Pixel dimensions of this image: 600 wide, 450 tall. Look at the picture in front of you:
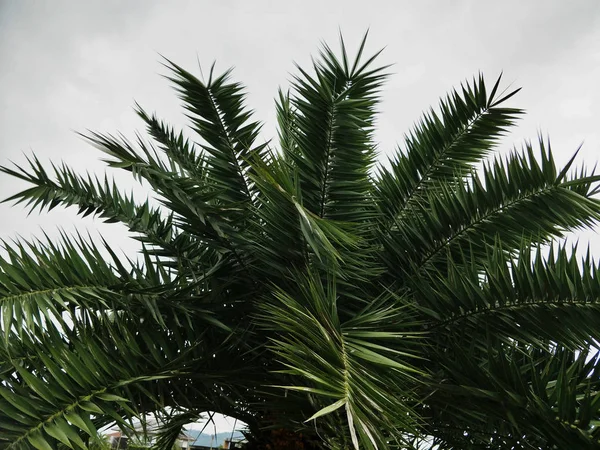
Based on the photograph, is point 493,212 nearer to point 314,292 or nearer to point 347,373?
point 314,292

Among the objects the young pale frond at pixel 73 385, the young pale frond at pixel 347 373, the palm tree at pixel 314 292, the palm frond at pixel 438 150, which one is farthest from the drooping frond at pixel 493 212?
the young pale frond at pixel 73 385

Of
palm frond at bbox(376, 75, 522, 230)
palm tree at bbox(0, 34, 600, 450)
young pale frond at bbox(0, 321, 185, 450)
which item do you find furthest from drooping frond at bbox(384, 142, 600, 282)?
young pale frond at bbox(0, 321, 185, 450)

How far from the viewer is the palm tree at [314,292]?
7.75ft

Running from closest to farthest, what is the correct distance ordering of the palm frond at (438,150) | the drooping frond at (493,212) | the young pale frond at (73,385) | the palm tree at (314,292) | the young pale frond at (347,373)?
the young pale frond at (347,373), the young pale frond at (73,385), the palm tree at (314,292), the drooping frond at (493,212), the palm frond at (438,150)

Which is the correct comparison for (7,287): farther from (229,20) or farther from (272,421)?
(229,20)

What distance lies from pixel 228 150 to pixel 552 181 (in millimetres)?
1778

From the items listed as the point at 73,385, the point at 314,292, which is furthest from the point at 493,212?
the point at 73,385

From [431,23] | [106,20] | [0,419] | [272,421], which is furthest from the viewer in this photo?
[431,23]

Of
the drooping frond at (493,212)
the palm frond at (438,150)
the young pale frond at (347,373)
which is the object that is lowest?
the young pale frond at (347,373)

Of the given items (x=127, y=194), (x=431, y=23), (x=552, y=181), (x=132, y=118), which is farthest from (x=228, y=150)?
(x=431, y=23)

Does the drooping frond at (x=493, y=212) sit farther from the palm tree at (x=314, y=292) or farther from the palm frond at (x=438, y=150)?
the palm frond at (x=438, y=150)

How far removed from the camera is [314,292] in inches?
86.7

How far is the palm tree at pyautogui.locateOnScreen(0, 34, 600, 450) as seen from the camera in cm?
236

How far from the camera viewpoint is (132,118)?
425 centimetres
